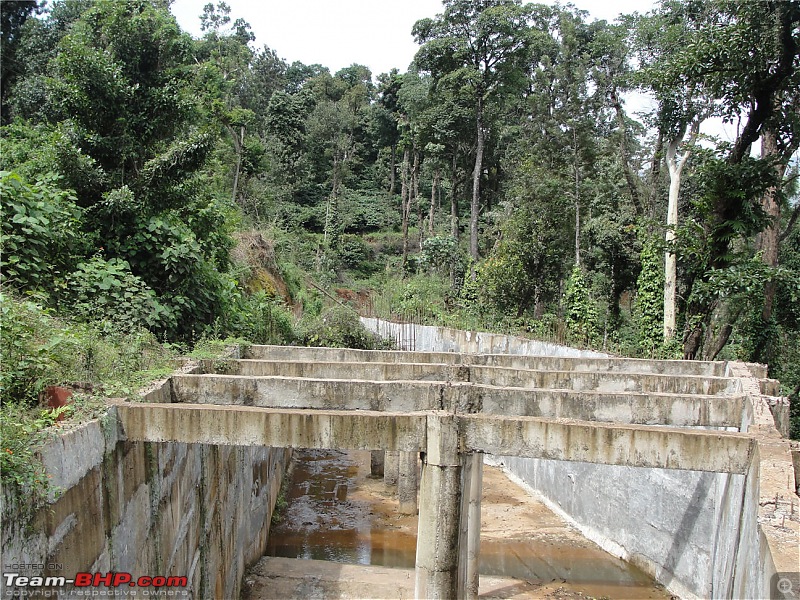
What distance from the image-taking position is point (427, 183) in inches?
1663

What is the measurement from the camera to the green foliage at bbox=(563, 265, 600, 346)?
1961 cm

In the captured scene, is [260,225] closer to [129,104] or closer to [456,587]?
[129,104]

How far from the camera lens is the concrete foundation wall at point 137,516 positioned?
4.52m

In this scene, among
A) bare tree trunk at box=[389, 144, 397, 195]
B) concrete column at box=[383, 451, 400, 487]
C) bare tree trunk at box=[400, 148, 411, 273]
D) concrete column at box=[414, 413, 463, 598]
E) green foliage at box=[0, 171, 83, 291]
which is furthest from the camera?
bare tree trunk at box=[389, 144, 397, 195]

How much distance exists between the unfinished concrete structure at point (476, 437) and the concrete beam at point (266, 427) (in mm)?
14

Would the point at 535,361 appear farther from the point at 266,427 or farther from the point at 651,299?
the point at 651,299

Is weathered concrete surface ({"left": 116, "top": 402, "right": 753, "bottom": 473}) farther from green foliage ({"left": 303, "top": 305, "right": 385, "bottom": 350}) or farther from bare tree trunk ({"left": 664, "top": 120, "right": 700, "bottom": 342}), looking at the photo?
green foliage ({"left": 303, "top": 305, "right": 385, "bottom": 350})

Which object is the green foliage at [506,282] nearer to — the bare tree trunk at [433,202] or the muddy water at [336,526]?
the muddy water at [336,526]

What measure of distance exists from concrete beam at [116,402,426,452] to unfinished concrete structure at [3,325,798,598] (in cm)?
1

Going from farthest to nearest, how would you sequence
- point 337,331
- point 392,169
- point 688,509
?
point 392,169, point 337,331, point 688,509

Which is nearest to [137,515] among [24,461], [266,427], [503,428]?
[266,427]

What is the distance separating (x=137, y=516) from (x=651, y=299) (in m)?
15.3

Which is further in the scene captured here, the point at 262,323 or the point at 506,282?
the point at 506,282

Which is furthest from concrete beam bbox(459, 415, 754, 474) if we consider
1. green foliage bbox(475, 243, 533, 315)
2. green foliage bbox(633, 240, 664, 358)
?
green foliage bbox(475, 243, 533, 315)
